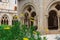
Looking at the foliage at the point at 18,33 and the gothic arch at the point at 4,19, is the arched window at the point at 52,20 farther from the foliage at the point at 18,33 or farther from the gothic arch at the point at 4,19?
the gothic arch at the point at 4,19

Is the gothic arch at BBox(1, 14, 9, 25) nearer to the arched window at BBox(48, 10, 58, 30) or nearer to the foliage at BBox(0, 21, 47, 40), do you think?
the arched window at BBox(48, 10, 58, 30)

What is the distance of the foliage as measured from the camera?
325cm

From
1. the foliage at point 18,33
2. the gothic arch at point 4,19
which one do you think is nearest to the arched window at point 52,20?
the foliage at point 18,33

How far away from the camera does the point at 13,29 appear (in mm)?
3541

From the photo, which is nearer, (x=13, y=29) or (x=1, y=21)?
(x=13, y=29)

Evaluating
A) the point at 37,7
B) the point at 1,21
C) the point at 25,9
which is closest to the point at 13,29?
the point at 37,7

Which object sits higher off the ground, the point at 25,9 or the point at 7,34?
the point at 25,9

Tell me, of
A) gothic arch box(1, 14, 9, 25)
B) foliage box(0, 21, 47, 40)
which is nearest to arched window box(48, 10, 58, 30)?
foliage box(0, 21, 47, 40)

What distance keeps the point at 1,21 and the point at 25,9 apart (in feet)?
50.8

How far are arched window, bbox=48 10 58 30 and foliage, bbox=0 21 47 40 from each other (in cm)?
746

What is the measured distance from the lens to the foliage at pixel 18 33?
3.25 m

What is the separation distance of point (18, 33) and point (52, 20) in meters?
8.10

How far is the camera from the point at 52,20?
453 inches

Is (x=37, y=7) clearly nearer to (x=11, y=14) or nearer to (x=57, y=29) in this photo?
(x=57, y=29)
